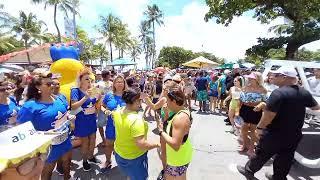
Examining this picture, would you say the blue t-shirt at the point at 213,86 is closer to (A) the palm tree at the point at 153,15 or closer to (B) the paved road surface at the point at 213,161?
(B) the paved road surface at the point at 213,161

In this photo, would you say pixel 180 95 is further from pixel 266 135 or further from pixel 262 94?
pixel 262 94

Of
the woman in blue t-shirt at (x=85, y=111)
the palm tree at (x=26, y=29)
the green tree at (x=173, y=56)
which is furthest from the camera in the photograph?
the green tree at (x=173, y=56)

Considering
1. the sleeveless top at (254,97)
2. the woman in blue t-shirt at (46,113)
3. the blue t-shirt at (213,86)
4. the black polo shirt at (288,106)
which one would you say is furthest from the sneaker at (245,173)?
the blue t-shirt at (213,86)

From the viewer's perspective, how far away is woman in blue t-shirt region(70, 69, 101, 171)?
190 inches

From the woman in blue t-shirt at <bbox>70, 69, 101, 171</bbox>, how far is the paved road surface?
497 millimetres

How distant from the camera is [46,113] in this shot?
3760 millimetres

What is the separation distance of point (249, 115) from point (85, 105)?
312cm

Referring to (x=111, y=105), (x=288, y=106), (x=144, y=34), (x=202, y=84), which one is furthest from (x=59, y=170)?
(x=144, y=34)

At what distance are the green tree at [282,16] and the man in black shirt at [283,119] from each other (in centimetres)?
1434

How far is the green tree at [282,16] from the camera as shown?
682 inches

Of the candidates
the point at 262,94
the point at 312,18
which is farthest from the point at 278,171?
the point at 312,18

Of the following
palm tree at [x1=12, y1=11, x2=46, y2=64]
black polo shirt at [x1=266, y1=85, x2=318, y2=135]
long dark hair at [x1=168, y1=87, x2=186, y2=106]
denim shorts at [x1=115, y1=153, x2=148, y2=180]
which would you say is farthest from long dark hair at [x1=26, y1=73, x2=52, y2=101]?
palm tree at [x1=12, y1=11, x2=46, y2=64]

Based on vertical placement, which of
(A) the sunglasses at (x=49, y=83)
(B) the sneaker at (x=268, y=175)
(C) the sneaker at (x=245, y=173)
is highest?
(A) the sunglasses at (x=49, y=83)

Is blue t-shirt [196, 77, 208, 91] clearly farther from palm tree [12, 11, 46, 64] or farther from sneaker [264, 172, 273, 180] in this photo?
palm tree [12, 11, 46, 64]
